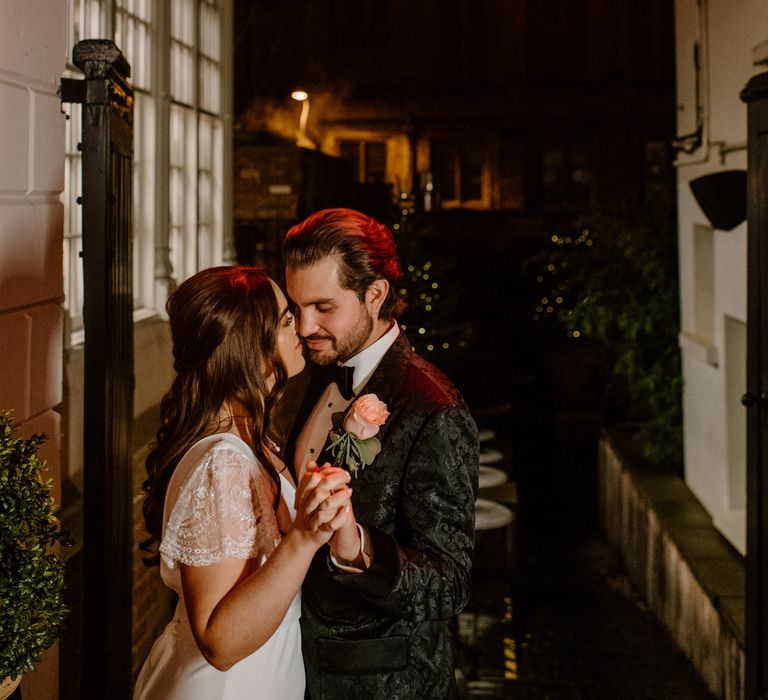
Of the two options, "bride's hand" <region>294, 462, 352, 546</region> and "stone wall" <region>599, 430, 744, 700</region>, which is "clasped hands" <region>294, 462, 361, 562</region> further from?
"stone wall" <region>599, 430, 744, 700</region>

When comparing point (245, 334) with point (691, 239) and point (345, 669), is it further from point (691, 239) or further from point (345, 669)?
point (691, 239)

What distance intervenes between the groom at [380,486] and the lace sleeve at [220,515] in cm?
19

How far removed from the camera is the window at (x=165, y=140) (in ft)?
16.2

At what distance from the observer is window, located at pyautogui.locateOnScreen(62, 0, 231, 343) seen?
493cm

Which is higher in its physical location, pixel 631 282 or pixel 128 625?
pixel 631 282

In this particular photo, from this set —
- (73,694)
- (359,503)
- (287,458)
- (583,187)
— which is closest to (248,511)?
(359,503)

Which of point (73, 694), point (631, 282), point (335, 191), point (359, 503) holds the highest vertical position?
point (335, 191)

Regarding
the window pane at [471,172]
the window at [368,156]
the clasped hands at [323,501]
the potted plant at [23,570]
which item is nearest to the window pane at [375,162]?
the window at [368,156]

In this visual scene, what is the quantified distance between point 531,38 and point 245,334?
2388cm

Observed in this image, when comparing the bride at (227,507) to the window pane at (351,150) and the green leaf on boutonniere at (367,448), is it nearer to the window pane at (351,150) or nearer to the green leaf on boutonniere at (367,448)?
the green leaf on boutonniere at (367,448)

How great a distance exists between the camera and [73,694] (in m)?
4.10

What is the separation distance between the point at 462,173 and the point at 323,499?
22.7m

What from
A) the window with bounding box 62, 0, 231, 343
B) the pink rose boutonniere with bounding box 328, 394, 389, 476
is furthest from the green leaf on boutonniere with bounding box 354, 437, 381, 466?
the window with bounding box 62, 0, 231, 343

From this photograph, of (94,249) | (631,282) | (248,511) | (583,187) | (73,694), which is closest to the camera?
(248,511)
